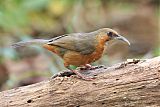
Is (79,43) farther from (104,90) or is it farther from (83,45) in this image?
(104,90)

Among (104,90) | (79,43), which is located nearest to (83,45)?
(79,43)

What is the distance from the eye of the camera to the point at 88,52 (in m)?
4.78

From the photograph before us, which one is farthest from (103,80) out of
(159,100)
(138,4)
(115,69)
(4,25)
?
(138,4)

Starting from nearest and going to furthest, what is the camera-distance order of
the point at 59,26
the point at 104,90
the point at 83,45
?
the point at 104,90 < the point at 83,45 < the point at 59,26

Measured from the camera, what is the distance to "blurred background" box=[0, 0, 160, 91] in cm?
791

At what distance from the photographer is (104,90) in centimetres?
452

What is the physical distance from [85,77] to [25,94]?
0.58 meters

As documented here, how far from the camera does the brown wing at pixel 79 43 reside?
479cm

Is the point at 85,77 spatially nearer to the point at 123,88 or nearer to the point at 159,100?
the point at 123,88

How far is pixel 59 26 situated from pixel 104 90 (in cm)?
612

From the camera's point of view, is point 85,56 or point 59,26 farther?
point 59,26

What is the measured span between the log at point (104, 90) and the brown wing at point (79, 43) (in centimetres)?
22

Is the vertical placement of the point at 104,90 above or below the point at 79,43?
below

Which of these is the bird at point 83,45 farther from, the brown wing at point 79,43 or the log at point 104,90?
the log at point 104,90
